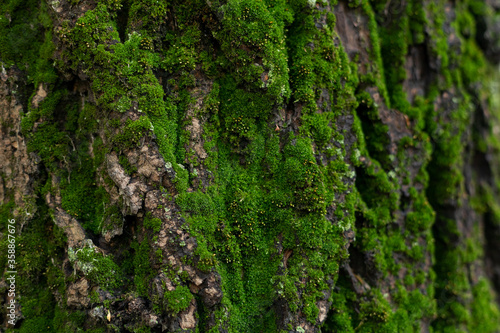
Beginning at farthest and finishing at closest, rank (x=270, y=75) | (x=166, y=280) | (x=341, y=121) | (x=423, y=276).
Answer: (x=423, y=276)
(x=341, y=121)
(x=270, y=75)
(x=166, y=280)

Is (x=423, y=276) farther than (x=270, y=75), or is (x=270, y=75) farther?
(x=423, y=276)

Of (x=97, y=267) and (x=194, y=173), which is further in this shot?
(x=194, y=173)

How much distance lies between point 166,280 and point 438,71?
13.0m

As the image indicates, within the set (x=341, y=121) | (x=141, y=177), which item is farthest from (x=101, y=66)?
(x=341, y=121)

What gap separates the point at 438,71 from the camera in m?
14.4

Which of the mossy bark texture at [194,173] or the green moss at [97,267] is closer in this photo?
the green moss at [97,267]

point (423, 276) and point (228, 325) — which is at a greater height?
point (423, 276)

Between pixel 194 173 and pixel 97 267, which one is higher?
pixel 194 173

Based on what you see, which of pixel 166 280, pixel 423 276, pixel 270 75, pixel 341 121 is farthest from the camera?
pixel 423 276

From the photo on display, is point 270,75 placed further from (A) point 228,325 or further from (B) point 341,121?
(A) point 228,325

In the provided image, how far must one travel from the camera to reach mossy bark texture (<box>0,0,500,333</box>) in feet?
30.0

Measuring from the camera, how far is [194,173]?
9664 millimetres

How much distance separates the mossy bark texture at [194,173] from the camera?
9.14 m

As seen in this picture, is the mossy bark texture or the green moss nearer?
the green moss
